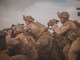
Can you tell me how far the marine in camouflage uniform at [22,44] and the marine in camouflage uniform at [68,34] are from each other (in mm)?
929

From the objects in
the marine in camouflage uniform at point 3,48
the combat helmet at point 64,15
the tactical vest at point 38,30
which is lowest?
the marine in camouflage uniform at point 3,48

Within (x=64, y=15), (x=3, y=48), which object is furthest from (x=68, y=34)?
(x=3, y=48)

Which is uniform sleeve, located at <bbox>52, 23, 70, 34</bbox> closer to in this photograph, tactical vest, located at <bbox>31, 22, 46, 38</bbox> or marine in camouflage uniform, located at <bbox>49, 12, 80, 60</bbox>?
marine in camouflage uniform, located at <bbox>49, 12, 80, 60</bbox>

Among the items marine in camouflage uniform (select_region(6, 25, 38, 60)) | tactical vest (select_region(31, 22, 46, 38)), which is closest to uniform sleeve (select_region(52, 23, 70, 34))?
tactical vest (select_region(31, 22, 46, 38))

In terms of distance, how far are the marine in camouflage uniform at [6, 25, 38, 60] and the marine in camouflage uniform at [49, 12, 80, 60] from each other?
0.93 metres

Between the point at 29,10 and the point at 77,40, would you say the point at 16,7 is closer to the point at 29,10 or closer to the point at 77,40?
the point at 29,10

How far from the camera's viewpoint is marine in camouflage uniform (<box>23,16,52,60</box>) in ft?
28.4

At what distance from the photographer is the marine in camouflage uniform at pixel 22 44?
8625 mm

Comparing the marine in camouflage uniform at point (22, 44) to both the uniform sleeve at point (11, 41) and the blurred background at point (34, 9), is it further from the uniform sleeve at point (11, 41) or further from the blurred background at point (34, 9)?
the blurred background at point (34, 9)

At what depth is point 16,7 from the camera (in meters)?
A: 9.02

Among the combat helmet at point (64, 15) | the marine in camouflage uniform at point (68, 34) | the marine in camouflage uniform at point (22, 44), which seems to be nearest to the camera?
the marine in camouflage uniform at point (68, 34)

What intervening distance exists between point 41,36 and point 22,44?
650mm

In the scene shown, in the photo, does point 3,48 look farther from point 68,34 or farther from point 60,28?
point 68,34

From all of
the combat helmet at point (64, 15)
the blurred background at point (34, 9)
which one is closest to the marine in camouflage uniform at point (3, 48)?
the blurred background at point (34, 9)
